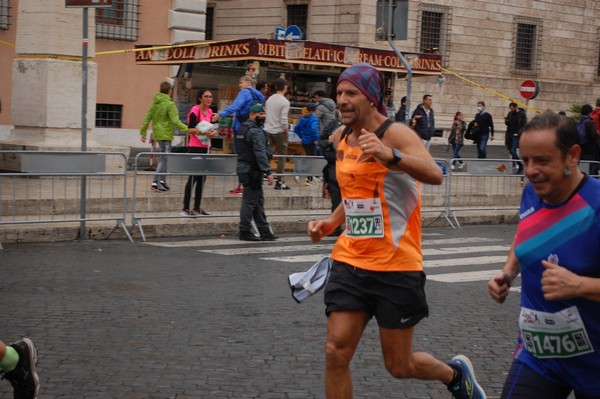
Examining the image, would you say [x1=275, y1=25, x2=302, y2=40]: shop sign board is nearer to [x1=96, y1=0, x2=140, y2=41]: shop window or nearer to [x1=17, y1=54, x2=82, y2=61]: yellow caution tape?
[x1=96, y1=0, x2=140, y2=41]: shop window

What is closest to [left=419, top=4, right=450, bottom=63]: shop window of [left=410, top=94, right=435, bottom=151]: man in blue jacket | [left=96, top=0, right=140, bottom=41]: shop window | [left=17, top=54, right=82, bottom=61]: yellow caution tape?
[left=410, top=94, right=435, bottom=151]: man in blue jacket

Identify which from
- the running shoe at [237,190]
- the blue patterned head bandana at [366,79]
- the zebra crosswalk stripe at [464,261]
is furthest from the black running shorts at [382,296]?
the running shoe at [237,190]

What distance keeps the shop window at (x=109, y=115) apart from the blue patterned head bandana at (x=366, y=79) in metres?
23.2

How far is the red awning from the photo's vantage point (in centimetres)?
2177

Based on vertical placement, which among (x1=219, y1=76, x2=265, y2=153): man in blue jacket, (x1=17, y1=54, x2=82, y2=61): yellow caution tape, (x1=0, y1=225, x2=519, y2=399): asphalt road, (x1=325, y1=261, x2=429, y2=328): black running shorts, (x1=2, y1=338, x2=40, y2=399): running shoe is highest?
(x1=17, y1=54, x2=82, y2=61): yellow caution tape

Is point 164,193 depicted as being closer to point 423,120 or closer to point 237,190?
point 237,190

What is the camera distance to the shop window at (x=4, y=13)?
1022 inches

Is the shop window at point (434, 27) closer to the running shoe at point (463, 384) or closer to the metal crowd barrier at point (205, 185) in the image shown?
the metal crowd barrier at point (205, 185)

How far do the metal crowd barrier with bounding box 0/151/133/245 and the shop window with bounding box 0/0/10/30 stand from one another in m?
12.8

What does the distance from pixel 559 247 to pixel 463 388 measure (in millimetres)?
1878

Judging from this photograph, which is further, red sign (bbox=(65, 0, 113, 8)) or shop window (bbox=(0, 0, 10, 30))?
shop window (bbox=(0, 0, 10, 30))

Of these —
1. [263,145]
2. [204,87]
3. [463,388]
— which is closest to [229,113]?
[263,145]

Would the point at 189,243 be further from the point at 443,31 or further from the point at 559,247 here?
the point at 443,31

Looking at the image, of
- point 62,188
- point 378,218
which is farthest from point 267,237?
point 378,218
